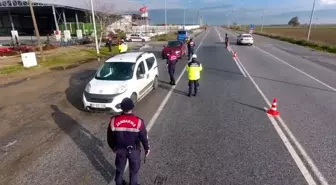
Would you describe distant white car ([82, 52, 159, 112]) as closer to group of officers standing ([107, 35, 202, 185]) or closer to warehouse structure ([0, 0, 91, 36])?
group of officers standing ([107, 35, 202, 185])

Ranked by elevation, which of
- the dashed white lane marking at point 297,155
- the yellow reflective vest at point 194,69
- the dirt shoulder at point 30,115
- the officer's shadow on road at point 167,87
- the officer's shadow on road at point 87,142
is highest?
the yellow reflective vest at point 194,69

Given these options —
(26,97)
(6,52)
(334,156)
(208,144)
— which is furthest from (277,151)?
(6,52)

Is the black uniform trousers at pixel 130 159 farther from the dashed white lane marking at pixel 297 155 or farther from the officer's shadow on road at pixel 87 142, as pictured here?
the dashed white lane marking at pixel 297 155

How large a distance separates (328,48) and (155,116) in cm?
2928

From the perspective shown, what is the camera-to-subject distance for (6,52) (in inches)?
883

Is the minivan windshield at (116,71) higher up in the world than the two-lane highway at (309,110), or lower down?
higher up

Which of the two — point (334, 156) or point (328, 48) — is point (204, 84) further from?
point (328, 48)

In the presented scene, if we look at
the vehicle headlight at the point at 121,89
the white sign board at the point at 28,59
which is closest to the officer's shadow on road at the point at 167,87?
the vehicle headlight at the point at 121,89

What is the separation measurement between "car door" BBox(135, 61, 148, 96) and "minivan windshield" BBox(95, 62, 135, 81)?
0.29 m

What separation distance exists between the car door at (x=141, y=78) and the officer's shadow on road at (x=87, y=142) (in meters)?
2.43

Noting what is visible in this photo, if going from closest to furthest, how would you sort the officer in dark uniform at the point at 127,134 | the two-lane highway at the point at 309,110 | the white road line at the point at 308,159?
1. the officer in dark uniform at the point at 127,134
2. the white road line at the point at 308,159
3. the two-lane highway at the point at 309,110

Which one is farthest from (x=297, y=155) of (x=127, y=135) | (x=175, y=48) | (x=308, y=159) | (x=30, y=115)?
(x=175, y=48)

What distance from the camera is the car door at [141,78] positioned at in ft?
26.8

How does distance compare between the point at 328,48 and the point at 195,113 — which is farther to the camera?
the point at 328,48
